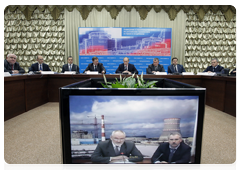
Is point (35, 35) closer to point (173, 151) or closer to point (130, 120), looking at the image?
point (130, 120)

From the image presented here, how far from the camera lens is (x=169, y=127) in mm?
901

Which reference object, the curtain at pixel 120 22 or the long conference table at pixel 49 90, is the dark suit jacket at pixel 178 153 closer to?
the long conference table at pixel 49 90

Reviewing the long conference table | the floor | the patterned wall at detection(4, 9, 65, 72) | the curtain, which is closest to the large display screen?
the curtain

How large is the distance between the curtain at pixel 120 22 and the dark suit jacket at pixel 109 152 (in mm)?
5697

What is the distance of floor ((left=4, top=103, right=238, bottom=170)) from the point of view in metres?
1.39

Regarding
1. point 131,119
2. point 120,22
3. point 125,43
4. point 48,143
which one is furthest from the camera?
point 120,22

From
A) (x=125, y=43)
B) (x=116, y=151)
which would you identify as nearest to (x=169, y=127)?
(x=116, y=151)

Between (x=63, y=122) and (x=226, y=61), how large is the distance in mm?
7083

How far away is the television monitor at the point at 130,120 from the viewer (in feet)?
Result: 2.85

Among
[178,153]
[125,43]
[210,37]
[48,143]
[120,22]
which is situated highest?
[120,22]

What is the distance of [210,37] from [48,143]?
6.62m

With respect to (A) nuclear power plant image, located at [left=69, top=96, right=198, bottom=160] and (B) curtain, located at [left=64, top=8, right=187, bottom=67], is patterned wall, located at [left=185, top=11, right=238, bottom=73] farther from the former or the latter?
(A) nuclear power plant image, located at [left=69, top=96, right=198, bottom=160]
